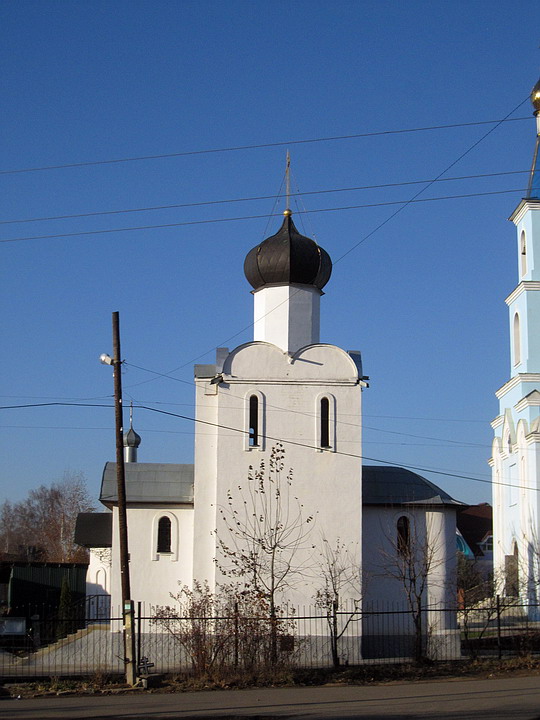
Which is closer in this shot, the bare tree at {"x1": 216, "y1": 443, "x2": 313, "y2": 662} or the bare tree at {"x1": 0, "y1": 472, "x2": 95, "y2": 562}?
the bare tree at {"x1": 216, "y1": 443, "x2": 313, "y2": 662}

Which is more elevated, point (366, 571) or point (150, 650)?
point (366, 571)

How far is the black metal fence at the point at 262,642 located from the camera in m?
17.6

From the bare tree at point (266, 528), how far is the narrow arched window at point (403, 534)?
9.02 feet

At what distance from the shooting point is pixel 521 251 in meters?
34.2

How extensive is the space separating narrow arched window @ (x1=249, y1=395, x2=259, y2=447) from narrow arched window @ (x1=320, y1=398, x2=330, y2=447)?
1.65 meters

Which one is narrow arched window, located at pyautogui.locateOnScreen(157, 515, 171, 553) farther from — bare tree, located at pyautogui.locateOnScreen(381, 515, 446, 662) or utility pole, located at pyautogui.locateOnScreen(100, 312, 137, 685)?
utility pole, located at pyautogui.locateOnScreen(100, 312, 137, 685)

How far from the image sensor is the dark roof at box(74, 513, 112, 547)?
1093 inches

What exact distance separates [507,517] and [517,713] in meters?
21.6

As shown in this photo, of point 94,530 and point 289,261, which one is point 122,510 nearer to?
point 289,261

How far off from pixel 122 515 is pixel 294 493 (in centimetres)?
706

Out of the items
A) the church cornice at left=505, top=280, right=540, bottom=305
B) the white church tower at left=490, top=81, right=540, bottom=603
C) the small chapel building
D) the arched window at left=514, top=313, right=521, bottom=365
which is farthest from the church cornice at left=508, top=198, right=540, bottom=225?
the small chapel building

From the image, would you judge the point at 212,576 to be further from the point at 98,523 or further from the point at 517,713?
the point at 517,713

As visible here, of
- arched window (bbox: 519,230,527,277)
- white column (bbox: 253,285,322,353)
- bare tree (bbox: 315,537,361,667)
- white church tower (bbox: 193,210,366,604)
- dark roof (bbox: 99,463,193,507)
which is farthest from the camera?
arched window (bbox: 519,230,527,277)

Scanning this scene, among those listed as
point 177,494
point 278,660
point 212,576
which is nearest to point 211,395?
point 177,494
